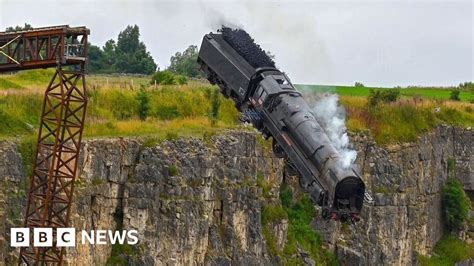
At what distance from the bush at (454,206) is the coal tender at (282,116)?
5289 cm

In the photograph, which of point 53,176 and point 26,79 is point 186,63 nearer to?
point 26,79

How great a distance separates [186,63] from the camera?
5418 inches

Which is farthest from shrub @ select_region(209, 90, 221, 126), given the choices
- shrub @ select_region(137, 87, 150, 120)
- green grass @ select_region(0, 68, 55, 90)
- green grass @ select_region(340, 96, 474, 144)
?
green grass @ select_region(0, 68, 55, 90)

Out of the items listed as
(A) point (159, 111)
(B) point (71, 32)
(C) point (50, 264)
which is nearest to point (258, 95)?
(B) point (71, 32)

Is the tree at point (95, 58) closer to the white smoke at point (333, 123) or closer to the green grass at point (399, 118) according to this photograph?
the green grass at point (399, 118)

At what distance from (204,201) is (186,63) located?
74422mm

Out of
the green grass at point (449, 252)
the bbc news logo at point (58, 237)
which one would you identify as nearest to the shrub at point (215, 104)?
the bbc news logo at point (58, 237)

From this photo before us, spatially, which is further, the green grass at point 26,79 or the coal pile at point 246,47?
the green grass at point 26,79

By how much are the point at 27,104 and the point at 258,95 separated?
1022 inches

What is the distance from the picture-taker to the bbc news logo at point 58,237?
50.8m

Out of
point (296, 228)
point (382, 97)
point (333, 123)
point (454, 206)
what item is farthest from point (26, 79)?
point (333, 123)

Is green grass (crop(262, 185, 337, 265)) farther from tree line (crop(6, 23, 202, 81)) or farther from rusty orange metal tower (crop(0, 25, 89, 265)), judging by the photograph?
tree line (crop(6, 23, 202, 81))

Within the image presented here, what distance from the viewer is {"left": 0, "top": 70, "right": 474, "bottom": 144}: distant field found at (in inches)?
2456

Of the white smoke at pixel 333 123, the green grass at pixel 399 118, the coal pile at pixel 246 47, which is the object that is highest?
the green grass at pixel 399 118
